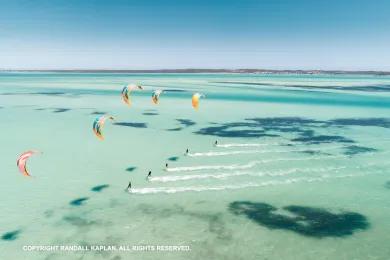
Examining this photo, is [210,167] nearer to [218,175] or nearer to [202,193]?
[218,175]

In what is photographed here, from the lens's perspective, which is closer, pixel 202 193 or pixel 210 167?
pixel 202 193

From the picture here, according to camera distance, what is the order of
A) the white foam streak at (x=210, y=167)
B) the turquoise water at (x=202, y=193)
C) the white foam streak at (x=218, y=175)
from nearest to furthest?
the turquoise water at (x=202, y=193) < the white foam streak at (x=218, y=175) < the white foam streak at (x=210, y=167)

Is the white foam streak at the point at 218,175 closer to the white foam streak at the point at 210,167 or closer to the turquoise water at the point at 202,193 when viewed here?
the turquoise water at the point at 202,193

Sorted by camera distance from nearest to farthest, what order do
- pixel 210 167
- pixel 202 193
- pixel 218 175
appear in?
pixel 202 193, pixel 218 175, pixel 210 167

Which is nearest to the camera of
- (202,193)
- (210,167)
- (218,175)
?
(202,193)

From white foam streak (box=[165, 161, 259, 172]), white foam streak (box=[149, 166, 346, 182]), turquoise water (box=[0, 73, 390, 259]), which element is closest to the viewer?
turquoise water (box=[0, 73, 390, 259])

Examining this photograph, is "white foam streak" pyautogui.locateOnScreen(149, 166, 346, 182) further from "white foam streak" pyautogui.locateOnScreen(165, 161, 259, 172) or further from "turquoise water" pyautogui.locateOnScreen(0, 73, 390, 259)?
"white foam streak" pyautogui.locateOnScreen(165, 161, 259, 172)

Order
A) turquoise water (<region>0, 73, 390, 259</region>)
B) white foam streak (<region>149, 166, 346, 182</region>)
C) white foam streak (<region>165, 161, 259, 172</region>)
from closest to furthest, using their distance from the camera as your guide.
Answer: turquoise water (<region>0, 73, 390, 259</region>) < white foam streak (<region>149, 166, 346, 182</region>) < white foam streak (<region>165, 161, 259, 172</region>)

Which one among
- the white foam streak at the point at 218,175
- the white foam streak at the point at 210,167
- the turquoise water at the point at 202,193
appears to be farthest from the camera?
the white foam streak at the point at 210,167

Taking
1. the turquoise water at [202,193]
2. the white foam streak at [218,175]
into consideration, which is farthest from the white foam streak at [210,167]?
the white foam streak at [218,175]

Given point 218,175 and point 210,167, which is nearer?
point 218,175

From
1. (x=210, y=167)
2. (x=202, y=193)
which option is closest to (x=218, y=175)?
(x=210, y=167)

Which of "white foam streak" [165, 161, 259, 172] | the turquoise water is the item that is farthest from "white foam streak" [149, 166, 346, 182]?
"white foam streak" [165, 161, 259, 172]
